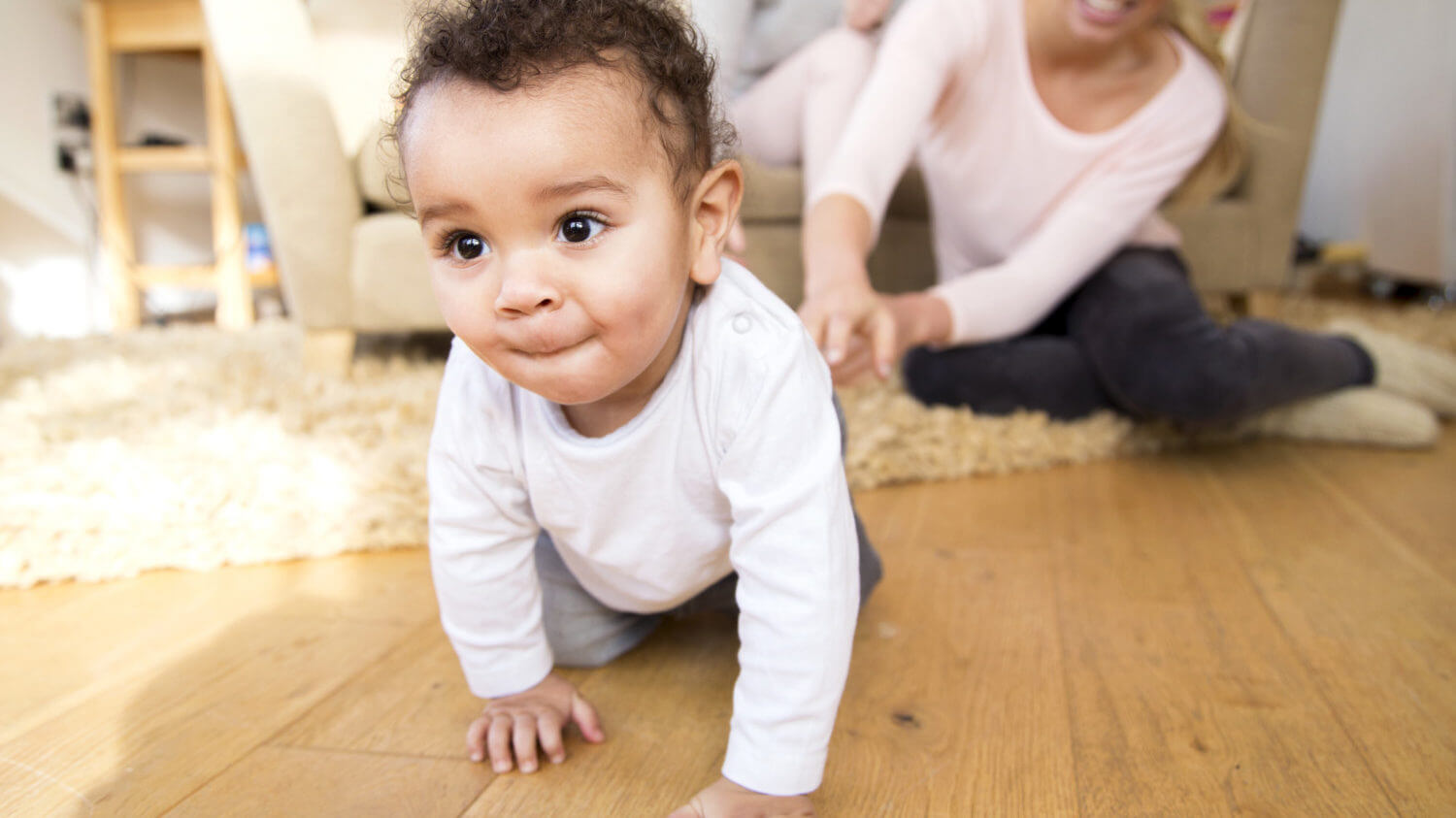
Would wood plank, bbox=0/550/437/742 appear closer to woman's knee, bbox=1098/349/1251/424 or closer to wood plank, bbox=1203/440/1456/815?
wood plank, bbox=1203/440/1456/815

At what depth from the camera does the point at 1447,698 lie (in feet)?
2.08

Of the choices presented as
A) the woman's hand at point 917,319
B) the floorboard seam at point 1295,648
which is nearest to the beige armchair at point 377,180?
the woman's hand at point 917,319

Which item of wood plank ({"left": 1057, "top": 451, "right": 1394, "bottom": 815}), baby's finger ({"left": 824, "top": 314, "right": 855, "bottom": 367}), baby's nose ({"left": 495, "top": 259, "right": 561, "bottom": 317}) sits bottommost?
wood plank ({"left": 1057, "top": 451, "right": 1394, "bottom": 815})

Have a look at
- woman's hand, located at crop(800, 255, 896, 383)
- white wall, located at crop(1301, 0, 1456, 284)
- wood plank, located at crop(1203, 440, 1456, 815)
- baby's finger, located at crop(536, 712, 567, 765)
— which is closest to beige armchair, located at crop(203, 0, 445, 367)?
woman's hand, located at crop(800, 255, 896, 383)

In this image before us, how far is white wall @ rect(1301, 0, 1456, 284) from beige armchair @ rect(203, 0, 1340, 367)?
89cm

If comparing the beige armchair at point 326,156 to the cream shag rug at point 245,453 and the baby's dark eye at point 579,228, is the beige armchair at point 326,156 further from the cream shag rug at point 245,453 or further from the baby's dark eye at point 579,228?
the baby's dark eye at point 579,228

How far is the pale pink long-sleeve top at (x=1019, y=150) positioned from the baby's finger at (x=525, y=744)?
2.63 ft

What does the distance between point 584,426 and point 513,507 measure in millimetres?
70

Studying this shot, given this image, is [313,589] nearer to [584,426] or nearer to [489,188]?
[584,426]

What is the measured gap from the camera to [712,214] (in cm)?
54

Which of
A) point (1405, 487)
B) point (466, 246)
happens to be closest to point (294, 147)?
point (466, 246)

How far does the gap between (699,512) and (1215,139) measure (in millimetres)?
1125

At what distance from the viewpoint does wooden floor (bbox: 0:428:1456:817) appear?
0.54 meters

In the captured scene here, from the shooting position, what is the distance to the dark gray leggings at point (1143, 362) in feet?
3.88
